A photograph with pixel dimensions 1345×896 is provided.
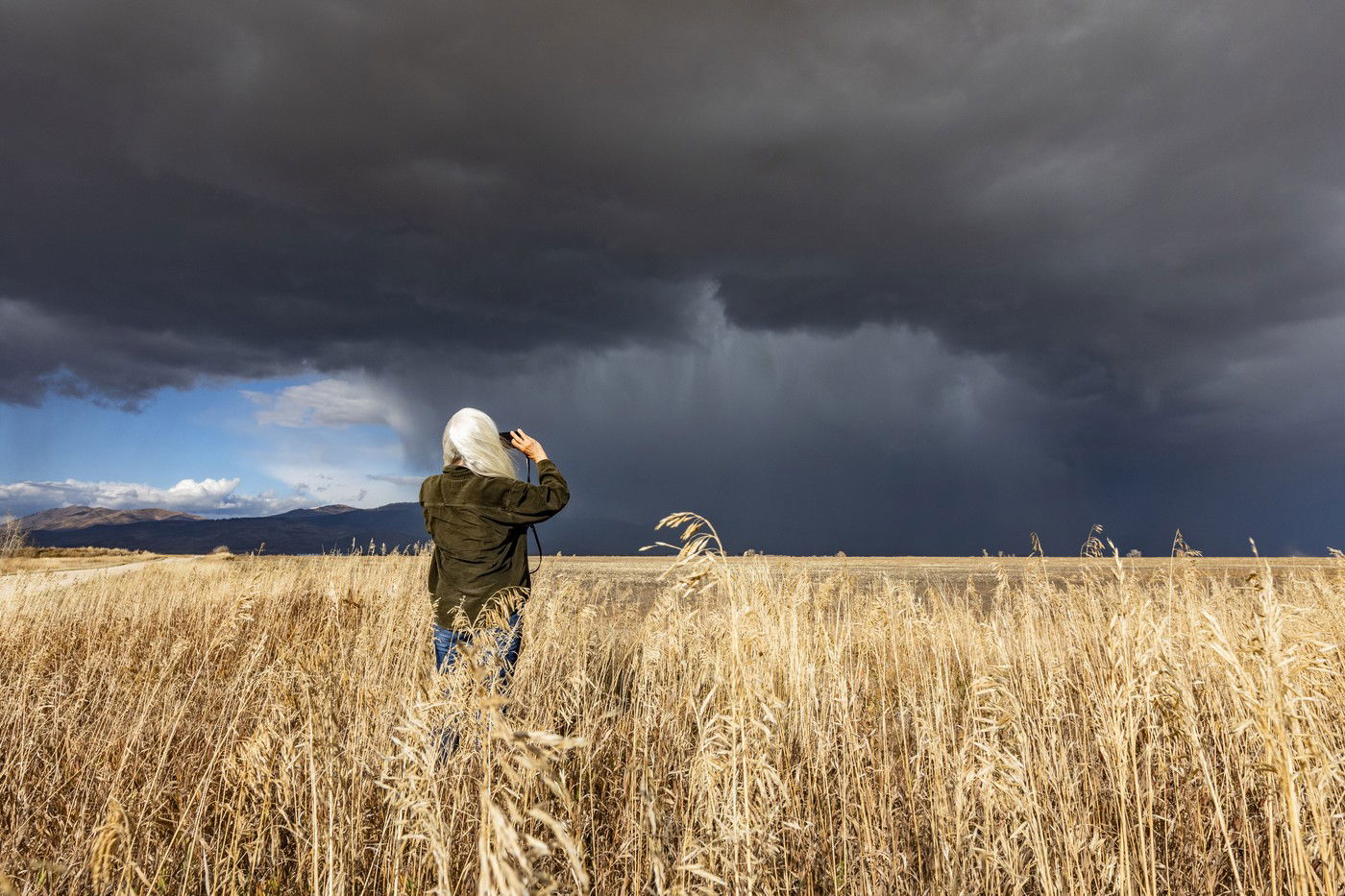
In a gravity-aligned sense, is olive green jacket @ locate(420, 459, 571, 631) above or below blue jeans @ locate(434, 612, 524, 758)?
above

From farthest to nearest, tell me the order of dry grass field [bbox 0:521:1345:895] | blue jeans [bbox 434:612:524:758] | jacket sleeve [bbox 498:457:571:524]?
jacket sleeve [bbox 498:457:571:524]
blue jeans [bbox 434:612:524:758]
dry grass field [bbox 0:521:1345:895]

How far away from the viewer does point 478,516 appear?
4457 mm

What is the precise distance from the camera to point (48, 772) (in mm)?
4430

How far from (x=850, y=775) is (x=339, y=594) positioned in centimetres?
961

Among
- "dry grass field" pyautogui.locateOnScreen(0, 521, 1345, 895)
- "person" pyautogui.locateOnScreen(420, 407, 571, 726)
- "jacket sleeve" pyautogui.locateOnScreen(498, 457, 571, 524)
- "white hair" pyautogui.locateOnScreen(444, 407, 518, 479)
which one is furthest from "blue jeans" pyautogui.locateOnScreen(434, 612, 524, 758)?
"white hair" pyautogui.locateOnScreen(444, 407, 518, 479)

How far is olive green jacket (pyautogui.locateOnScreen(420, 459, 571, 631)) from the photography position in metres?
4.39

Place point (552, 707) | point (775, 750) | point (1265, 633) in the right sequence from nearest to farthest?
point (1265, 633) → point (775, 750) → point (552, 707)

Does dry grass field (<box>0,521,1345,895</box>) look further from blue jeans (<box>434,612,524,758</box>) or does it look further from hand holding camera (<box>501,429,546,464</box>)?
hand holding camera (<box>501,429,546,464</box>)

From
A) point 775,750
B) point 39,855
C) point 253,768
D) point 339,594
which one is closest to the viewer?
point 253,768

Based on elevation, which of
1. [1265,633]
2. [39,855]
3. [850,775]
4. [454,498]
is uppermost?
[454,498]

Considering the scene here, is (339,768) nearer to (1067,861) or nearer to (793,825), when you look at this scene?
(793,825)

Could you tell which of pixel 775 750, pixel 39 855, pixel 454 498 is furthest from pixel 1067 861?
pixel 39 855

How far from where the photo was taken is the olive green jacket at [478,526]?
4.39 m

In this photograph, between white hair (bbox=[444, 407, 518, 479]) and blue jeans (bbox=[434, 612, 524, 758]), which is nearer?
blue jeans (bbox=[434, 612, 524, 758])
